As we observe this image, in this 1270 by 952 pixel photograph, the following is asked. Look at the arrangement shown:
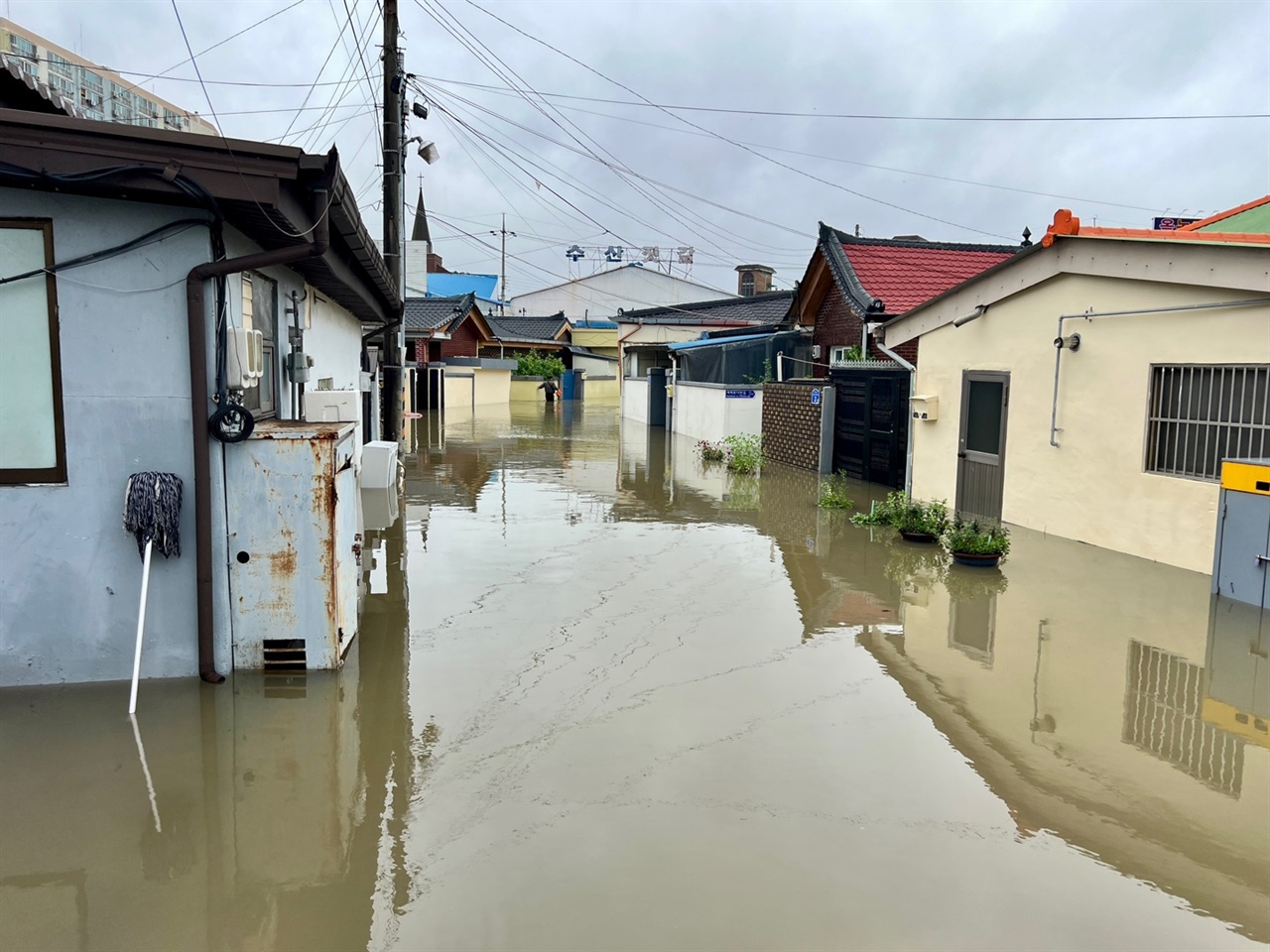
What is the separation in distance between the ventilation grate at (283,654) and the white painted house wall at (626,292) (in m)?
53.9

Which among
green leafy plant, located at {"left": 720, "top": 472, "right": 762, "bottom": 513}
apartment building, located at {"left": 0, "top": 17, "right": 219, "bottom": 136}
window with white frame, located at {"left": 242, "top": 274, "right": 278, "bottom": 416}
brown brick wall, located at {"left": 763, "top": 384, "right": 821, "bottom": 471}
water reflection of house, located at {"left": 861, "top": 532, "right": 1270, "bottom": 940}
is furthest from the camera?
brown brick wall, located at {"left": 763, "top": 384, "right": 821, "bottom": 471}

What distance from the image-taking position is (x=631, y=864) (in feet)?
12.0

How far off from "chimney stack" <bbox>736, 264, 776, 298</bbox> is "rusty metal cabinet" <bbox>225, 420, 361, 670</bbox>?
40261 mm

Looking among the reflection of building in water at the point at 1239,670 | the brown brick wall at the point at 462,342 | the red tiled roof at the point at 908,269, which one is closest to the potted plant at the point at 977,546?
the reflection of building in water at the point at 1239,670

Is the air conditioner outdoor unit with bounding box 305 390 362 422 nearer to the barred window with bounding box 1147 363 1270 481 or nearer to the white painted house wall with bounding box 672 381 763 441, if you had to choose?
the barred window with bounding box 1147 363 1270 481

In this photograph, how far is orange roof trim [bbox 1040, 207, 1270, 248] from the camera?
7832 millimetres

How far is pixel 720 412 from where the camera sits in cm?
2069

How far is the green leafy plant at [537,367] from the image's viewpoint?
42.5 metres

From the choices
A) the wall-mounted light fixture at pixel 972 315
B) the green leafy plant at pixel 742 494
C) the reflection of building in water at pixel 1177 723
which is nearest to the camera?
the reflection of building in water at pixel 1177 723

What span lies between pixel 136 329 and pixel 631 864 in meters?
3.93

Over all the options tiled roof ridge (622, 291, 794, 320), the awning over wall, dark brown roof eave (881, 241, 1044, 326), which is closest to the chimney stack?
tiled roof ridge (622, 291, 794, 320)

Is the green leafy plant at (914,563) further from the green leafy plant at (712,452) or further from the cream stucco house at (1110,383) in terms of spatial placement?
the green leafy plant at (712,452)

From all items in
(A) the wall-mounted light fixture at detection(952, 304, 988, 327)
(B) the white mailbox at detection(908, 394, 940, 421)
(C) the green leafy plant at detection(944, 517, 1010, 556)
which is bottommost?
(C) the green leafy plant at detection(944, 517, 1010, 556)

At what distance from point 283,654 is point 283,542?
27.0 inches
